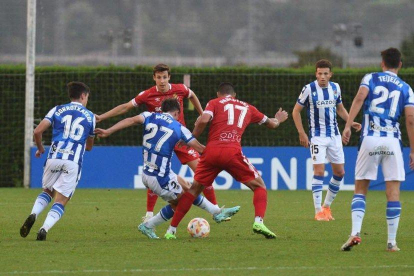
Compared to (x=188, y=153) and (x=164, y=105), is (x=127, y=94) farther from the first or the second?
(x=164, y=105)

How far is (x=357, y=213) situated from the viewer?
888 centimetres

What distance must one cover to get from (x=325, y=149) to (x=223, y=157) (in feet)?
10.3

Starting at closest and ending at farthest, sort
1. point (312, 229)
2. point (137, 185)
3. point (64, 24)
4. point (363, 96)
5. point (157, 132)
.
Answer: point (363, 96)
point (157, 132)
point (312, 229)
point (137, 185)
point (64, 24)

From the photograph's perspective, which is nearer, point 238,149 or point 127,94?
point 238,149

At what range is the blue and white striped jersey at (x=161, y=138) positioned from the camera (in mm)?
10055

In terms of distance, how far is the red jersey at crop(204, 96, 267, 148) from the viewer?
33.5 ft

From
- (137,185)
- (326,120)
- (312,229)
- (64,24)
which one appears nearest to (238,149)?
(312,229)

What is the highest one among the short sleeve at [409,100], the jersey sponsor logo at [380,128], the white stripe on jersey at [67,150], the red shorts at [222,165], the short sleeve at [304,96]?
the short sleeve at [304,96]

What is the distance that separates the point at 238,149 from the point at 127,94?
33.3 feet

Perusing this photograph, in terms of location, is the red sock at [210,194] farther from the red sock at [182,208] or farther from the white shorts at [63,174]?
the white shorts at [63,174]

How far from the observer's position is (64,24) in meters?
40.5

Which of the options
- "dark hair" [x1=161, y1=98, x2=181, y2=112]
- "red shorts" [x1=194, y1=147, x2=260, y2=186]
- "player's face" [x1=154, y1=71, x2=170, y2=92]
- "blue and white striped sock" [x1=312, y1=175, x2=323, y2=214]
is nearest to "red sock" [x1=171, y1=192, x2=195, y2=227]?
"red shorts" [x1=194, y1=147, x2=260, y2=186]

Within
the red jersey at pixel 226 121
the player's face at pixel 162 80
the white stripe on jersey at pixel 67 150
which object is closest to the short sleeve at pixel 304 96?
the player's face at pixel 162 80

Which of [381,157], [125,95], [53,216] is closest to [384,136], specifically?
[381,157]
